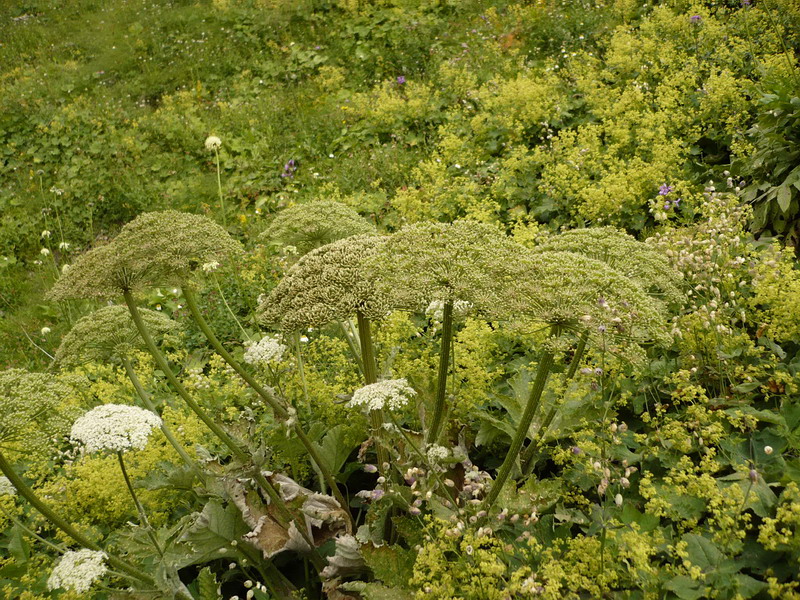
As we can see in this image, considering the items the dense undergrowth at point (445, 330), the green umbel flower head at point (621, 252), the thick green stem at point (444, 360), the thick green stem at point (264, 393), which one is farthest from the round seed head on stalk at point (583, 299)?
the thick green stem at point (264, 393)

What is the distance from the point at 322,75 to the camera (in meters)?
10.6

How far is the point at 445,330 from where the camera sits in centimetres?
247

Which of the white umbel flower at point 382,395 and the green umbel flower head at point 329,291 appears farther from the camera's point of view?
the green umbel flower head at point 329,291

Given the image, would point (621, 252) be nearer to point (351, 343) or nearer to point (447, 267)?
point (447, 267)

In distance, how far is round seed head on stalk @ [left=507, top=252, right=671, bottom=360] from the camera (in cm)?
220

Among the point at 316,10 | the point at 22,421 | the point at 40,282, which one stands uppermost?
the point at 316,10

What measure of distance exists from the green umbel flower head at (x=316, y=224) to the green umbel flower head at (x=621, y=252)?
122 cm

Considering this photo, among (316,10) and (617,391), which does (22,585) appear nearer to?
(617,391)

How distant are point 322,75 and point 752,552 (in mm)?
9937

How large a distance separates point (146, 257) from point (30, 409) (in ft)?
2.68

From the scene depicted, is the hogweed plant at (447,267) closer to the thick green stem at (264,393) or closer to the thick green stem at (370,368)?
the thick green stem at (370,368)

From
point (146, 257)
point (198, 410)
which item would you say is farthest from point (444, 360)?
point (146, 257)

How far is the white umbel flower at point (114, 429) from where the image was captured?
7.71ft

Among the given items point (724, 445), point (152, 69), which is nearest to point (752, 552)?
point (724, 445)
